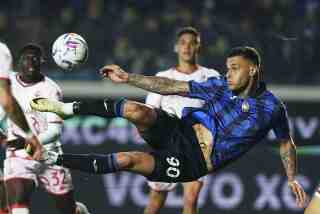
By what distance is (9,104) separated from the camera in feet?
24.1

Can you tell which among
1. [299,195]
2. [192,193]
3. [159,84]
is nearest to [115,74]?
[159,84]

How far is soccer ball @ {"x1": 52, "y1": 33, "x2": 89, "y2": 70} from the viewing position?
899 cm

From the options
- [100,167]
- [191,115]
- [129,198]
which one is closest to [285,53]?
[129,198]

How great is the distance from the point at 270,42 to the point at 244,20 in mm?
1231

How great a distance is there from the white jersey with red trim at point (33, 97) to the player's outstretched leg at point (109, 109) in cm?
58

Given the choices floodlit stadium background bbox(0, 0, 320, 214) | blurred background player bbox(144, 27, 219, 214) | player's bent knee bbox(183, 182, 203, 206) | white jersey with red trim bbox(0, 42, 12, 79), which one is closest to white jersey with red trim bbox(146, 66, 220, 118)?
blurred background player bbox(144, 27, 219, 214)

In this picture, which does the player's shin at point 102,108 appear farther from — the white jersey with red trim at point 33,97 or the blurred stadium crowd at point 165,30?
the blurred stadium crowd at point 165,30

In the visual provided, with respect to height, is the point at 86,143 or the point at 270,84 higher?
the point at 270,84

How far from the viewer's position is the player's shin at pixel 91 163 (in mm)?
8500

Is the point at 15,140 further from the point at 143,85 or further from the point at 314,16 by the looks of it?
the point at 314,16

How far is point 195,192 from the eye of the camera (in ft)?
34.2

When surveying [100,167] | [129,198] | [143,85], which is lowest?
[129,198]

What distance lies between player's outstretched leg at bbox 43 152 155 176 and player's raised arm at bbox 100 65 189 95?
0.58m

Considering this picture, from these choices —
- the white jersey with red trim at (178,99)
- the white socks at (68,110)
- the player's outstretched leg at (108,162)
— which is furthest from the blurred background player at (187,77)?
the white socks at (68,110)
